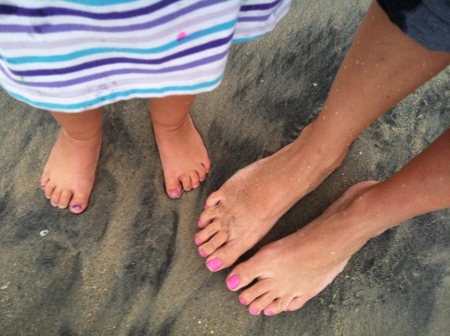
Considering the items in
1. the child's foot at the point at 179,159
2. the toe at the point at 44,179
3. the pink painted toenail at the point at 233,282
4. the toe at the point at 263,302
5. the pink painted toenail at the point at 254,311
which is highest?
the child's foot at the point at 179,159

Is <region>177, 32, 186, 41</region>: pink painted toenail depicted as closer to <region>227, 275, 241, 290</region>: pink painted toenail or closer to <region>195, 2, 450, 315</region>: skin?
<region>195, 2, 450, 315</region>: skin

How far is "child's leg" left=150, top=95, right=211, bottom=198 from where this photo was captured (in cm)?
120

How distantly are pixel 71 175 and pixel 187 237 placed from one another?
37cm

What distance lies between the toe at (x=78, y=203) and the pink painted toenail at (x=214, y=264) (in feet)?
1.28

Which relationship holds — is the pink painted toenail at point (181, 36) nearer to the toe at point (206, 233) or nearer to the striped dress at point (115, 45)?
the striped dress at point (115, 45)

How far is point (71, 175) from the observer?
1.19 meters

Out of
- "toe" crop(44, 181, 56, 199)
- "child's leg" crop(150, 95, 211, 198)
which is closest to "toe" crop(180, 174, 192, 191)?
"child's leg" crop(150, 95, 211, 198)

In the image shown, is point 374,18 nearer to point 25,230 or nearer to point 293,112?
point 293,112

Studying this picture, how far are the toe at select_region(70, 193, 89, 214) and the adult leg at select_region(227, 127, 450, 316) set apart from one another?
46 cm

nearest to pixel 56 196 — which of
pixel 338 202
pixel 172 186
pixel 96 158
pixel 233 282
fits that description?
pixel 96 158

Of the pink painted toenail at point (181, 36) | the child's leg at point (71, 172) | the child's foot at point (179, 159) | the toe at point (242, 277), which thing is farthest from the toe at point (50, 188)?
the pink painted toenail at point (181, 36)

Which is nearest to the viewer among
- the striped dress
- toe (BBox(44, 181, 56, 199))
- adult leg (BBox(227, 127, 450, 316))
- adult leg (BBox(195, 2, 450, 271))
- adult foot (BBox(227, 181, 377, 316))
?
the striped dress

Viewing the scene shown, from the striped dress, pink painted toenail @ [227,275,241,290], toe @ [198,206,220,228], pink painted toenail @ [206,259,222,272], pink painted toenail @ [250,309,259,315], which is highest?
the striped dress

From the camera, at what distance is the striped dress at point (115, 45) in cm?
64
